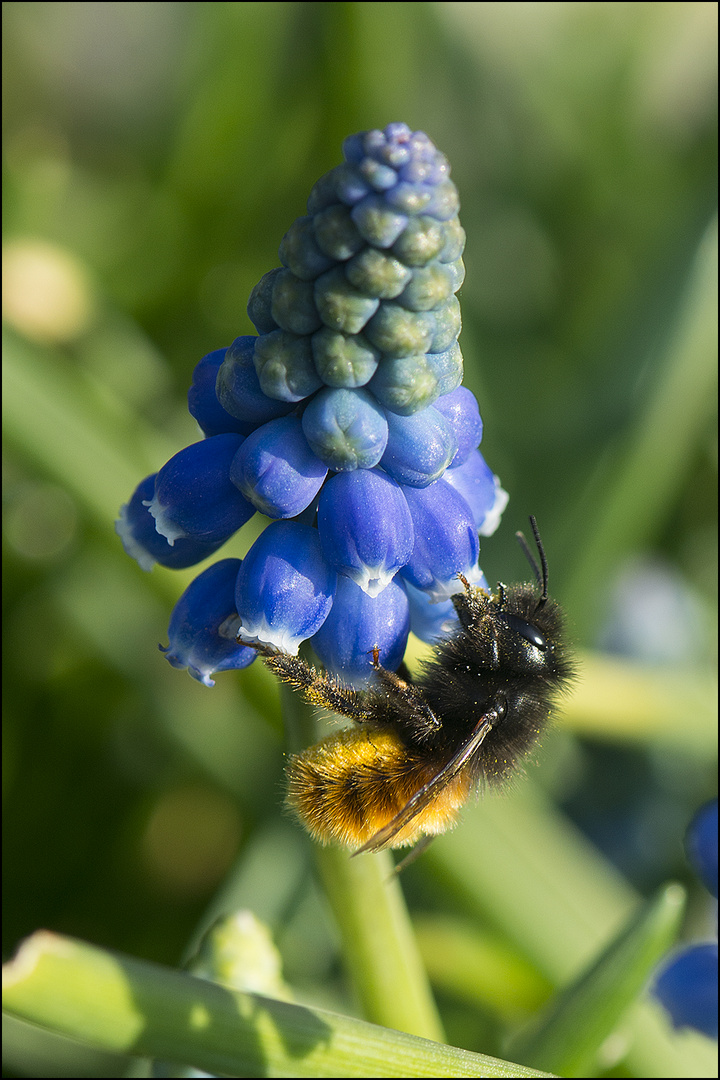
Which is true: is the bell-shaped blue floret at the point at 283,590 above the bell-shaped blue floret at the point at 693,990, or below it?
above

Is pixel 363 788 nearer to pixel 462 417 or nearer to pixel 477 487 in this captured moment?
pixel 477 487

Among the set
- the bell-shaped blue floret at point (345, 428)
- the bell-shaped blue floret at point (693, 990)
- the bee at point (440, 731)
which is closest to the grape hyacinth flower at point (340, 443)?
the bell-shaped blue floret at point (345, 428)

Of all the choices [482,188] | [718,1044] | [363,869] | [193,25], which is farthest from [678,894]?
[193,25]

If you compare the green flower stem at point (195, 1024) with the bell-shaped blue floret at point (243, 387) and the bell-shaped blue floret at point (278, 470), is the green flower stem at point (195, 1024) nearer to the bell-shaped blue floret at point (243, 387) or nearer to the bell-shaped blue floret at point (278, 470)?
the bell-shaped blue floret at point (278, 470)

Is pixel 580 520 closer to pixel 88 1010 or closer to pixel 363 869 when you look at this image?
pixel 363 869

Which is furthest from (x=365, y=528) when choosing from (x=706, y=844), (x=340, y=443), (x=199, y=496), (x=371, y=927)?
(x=706, y=844)

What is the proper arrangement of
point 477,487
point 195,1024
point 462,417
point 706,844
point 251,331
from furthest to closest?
point 251,331, point 706,844, point 477,487, point 462,417, point 195,1024

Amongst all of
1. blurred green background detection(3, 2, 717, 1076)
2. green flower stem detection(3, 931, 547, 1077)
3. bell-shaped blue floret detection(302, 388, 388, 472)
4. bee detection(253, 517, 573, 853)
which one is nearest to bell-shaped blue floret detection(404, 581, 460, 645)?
bee detection(253, 517, 573, 853)
